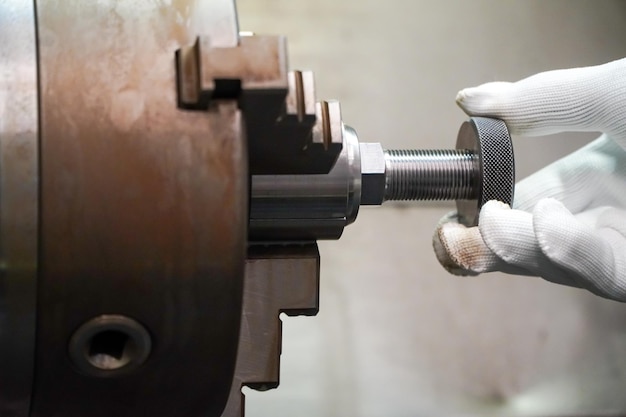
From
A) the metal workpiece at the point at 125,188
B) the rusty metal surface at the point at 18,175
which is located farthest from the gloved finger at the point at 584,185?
the rusty metal surface at the point at 18,175

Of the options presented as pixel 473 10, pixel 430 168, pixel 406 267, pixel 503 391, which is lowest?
pixel 503 391

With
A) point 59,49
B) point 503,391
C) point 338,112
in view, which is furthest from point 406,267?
point 59,49

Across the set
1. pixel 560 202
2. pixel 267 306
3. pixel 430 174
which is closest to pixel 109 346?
pixel 267 306

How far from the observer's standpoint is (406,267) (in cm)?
93

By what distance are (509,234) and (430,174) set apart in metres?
0.07

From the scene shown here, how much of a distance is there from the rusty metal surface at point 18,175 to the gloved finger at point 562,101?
384 millimetres

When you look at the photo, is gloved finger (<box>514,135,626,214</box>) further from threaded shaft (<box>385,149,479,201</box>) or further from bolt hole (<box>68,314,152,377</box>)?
bolt hole (<box>68,314,152,377</box>)

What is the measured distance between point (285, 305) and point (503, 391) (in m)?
0.50

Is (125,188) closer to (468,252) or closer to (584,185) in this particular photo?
(468,252)

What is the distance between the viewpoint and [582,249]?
51 cm

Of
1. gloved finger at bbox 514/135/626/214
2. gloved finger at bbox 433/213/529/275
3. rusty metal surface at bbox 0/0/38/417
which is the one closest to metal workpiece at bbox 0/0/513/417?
rusty metal surface at bbox 0/0/38/417

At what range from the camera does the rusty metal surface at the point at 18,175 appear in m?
0.31

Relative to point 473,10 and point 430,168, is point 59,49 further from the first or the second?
point 473,10

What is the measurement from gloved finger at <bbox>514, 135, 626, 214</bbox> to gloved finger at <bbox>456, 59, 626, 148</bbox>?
1.9 inches
